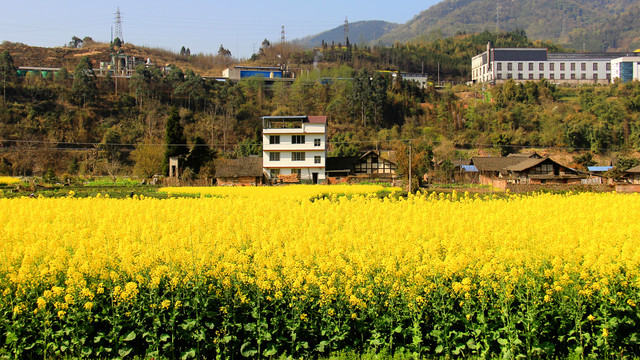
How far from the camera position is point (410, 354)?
6559 mm

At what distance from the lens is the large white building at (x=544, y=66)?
9062 cm

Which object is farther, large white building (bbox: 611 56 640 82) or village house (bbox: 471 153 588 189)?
large white building (bbox: 611 56 640 82)

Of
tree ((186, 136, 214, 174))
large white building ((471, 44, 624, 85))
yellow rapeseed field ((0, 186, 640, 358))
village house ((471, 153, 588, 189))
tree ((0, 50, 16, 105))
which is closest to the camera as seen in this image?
yellow rapeseed field ((0, 186, 640, 358))

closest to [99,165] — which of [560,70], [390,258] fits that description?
[390,258]

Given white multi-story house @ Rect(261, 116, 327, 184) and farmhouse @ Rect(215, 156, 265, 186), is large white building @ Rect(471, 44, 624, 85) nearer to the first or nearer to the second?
white multi-story house @ Rect(261, 116, 327, 184)

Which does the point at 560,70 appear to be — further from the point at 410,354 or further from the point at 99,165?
the point at 410,354

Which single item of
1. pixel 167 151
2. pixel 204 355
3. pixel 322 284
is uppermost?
pixel 167 151

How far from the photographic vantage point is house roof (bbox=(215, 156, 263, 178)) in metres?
39.8

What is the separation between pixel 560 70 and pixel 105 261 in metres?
100

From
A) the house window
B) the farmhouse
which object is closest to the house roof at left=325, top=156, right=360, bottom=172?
the house window

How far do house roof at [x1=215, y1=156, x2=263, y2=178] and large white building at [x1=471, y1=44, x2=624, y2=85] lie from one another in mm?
62258

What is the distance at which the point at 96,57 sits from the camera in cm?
8875

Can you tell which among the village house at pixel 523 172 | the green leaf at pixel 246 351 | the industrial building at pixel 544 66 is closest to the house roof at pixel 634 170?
the village house at pixel 523 172

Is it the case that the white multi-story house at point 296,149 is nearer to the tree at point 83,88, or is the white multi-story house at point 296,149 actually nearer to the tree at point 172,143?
the tree at point 172,143
